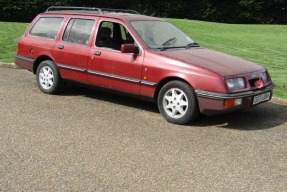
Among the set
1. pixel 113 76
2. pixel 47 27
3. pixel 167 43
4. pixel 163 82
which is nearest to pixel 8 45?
pixel 47 27

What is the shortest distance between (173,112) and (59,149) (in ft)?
6.30

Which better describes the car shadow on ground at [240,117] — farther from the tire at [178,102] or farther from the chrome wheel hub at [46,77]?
the chrome wheel hub at [46,77]

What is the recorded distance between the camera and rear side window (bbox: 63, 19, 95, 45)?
23.3 feet

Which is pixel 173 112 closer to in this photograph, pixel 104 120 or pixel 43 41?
pixel 104 120

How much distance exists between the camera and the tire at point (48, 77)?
754 cm

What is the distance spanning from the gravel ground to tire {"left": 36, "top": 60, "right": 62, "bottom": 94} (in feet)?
1.36

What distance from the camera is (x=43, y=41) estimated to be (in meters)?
7.70

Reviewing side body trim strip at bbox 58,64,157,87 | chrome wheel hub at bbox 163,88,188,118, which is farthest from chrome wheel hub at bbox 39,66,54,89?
chrome wheel hub at bbox 163,88,188,118

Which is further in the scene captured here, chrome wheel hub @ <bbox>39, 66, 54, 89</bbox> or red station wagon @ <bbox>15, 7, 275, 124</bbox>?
chrome wheel hub @ <bbox>39, 66, 54, 89</bbox>

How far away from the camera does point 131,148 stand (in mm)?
4938

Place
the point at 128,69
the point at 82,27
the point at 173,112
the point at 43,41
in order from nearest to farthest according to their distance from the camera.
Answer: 1. the point at 173,112
2. the point at 128,69
3. the point at 82,27
4. the point at 43,41

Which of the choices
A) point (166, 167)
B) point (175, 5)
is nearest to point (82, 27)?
point (166, 167)

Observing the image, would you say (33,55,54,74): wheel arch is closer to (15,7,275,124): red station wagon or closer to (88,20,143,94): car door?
(15,7,275,124): red station wagon

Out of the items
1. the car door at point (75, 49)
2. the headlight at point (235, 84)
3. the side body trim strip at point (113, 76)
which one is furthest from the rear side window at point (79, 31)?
the headlight at point (235, 84)
